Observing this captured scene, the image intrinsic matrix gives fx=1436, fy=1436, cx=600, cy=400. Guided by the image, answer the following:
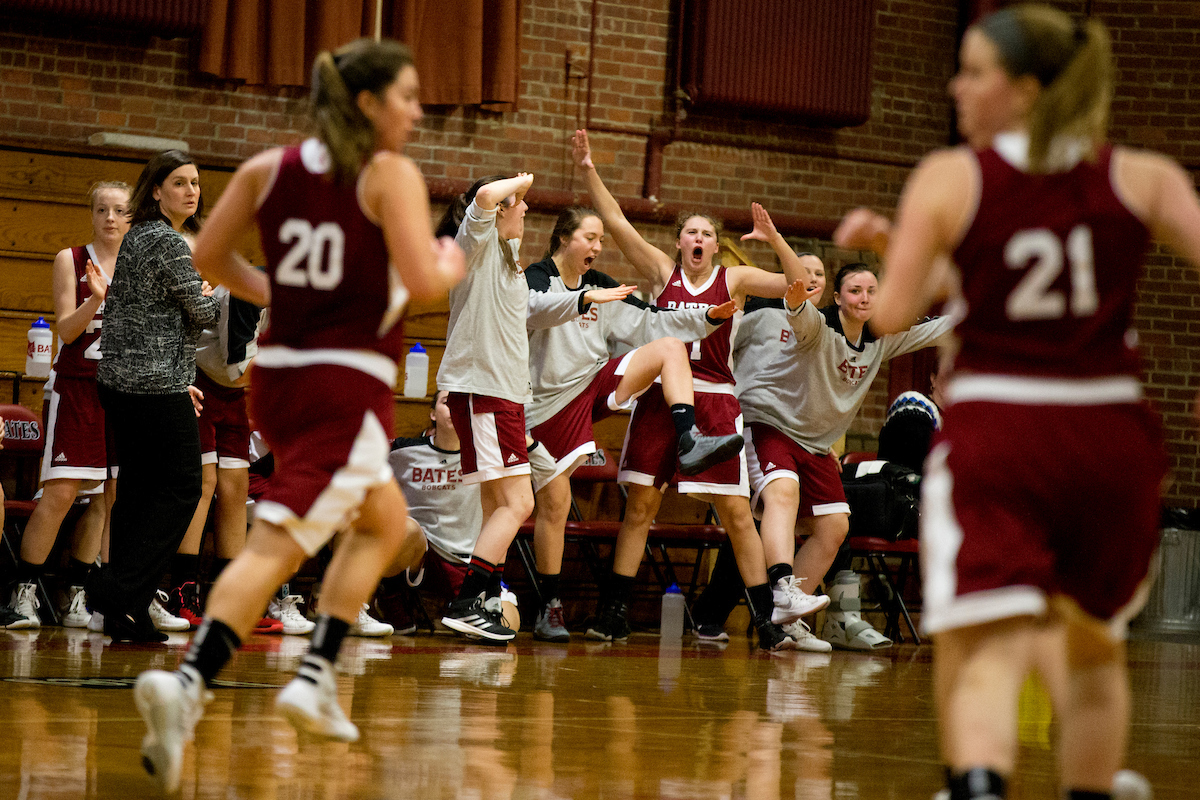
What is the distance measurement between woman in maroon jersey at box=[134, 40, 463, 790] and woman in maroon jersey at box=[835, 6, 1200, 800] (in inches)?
44.5

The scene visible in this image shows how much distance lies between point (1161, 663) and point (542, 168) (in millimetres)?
5072

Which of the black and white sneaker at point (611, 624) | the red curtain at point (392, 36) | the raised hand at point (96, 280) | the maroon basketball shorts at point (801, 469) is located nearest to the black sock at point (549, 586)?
the black and white sneaker at point (611, 624)

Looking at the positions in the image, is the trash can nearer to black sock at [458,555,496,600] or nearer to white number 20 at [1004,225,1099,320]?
black sock at [458,555,496,600]

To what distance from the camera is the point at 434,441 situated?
7133 millimetres

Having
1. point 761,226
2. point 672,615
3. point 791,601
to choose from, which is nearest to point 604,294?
point 761,226

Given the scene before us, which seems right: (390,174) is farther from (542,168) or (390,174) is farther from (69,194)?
(542,168)

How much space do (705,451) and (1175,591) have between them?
541cm

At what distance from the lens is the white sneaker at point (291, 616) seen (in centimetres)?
664

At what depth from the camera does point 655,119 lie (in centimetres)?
1039

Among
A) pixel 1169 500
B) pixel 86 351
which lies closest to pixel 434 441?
pixel 86 351

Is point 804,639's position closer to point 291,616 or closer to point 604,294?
point 604,294

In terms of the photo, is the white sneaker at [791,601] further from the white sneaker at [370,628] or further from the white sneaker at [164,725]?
the white sneaker at [164,725]

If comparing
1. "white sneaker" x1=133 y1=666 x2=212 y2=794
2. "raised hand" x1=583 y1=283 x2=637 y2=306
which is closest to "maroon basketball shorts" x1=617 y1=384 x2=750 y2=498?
"raised hand" x1=583 y1=283 x2=637 y2=306

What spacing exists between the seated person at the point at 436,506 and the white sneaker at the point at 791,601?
1.51 meters
